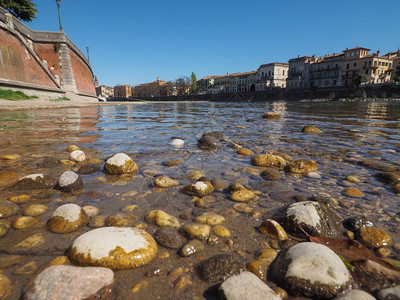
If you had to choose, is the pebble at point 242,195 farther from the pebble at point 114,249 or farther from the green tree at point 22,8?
the green tree at point 22,8

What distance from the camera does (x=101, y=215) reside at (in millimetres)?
1976

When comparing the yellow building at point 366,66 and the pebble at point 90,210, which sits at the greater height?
the yellow building at point 366,66

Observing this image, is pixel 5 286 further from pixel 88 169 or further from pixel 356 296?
pixel 88 169

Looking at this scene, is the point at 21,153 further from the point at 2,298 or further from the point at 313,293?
the point at 313,293

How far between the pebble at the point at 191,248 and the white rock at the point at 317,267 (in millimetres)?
587

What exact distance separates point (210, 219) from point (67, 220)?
1.15 m

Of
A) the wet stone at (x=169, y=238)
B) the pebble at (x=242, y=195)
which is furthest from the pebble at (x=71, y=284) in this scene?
the pebble at (x=242, y=195)

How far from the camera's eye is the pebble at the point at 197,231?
5.57 feet

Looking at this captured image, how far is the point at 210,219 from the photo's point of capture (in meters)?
1.93

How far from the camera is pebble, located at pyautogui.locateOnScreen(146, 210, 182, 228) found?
6.08 feet

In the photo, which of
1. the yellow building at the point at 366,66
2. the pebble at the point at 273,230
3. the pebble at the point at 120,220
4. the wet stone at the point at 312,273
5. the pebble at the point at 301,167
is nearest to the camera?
the wet stone at the point at 312,273

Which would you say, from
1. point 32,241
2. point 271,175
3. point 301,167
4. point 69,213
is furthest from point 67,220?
point 301,167

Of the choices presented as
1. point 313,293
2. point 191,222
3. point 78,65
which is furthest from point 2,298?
point 78,65

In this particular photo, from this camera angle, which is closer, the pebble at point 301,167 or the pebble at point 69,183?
the pebble at point 69,183
